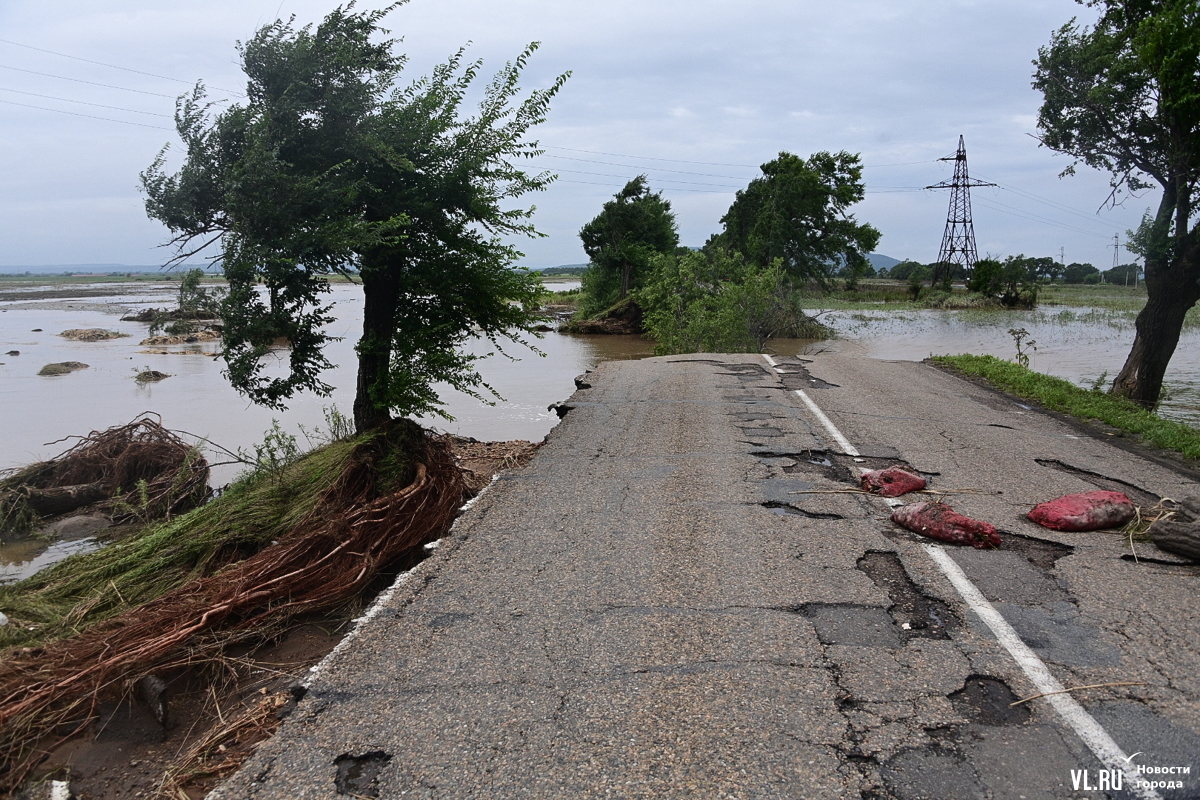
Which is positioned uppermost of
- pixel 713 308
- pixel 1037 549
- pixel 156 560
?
pixel 713 308

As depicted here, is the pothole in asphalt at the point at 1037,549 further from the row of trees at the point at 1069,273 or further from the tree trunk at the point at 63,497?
the row of trees at the point at 1069,273

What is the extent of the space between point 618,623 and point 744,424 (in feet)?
18.5

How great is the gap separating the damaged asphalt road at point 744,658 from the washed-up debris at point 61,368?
21.6 metres

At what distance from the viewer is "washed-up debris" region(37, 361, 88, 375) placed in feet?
73.9

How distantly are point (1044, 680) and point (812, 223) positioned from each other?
3815 cm

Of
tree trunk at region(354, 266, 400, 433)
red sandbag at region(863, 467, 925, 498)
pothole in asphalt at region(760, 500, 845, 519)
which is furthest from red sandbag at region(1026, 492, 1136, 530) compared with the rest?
tree trunk at region(354, 266, 400, 433)

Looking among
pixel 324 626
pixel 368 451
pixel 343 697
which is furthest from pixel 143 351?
pixel 343 697

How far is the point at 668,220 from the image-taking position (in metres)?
48.6

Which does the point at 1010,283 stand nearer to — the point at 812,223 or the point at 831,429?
the point at 812,223

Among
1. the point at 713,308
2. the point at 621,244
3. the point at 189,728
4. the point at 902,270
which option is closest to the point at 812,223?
the point at 621,244

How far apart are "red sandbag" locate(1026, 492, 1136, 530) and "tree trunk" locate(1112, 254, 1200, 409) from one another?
951 cm

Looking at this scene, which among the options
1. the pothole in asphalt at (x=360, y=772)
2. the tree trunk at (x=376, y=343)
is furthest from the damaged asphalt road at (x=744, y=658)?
the tree trunk at (x=376, y=343)

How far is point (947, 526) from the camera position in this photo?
18.0 feet

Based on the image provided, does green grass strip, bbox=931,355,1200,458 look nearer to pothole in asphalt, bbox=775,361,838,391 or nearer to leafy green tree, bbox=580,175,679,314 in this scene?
pothole in asphalt, bbox=775,361,838,391
